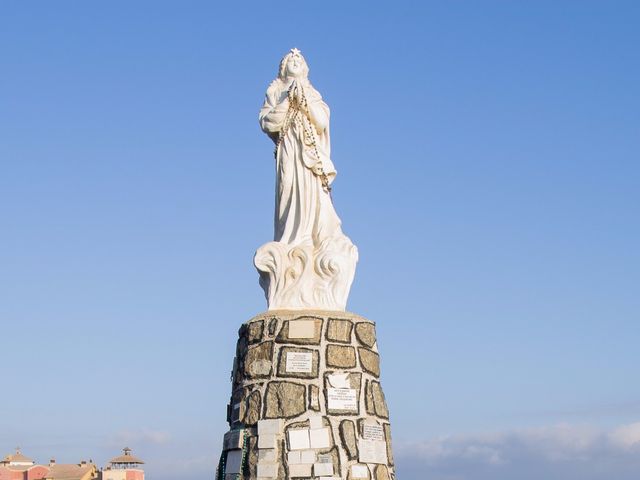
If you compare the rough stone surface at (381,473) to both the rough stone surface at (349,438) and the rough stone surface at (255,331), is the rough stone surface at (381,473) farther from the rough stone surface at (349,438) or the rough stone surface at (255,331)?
the rough stone surface at (255,331)

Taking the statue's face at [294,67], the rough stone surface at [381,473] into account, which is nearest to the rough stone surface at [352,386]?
the rough stone surface at [381,473]

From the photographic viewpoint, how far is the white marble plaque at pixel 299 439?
11.6 m

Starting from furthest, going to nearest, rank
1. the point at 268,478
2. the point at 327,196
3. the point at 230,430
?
the point at 327,196, the point at 230,430, the point at 268,478

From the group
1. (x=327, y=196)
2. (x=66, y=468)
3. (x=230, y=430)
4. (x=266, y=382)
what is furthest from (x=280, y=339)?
(x=66, y=468)

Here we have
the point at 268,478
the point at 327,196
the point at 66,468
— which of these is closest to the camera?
the point at 268,478

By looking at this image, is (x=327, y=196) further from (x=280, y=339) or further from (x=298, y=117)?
(x=280, y=339)

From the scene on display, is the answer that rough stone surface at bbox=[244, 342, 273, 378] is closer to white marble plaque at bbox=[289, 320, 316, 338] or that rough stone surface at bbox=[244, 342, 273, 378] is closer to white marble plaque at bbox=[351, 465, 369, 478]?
white marble plaque at bbox=[289, 320, 316, 338]

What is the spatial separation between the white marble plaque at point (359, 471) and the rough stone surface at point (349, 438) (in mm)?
108

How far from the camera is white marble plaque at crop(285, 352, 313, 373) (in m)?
11.9

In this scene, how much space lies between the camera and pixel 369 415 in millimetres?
12031

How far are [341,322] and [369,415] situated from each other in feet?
3.55

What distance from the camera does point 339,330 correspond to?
39.8 feet

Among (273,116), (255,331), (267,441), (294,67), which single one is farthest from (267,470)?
(294,67)

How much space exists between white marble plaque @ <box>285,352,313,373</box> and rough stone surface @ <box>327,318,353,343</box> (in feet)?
1.09
